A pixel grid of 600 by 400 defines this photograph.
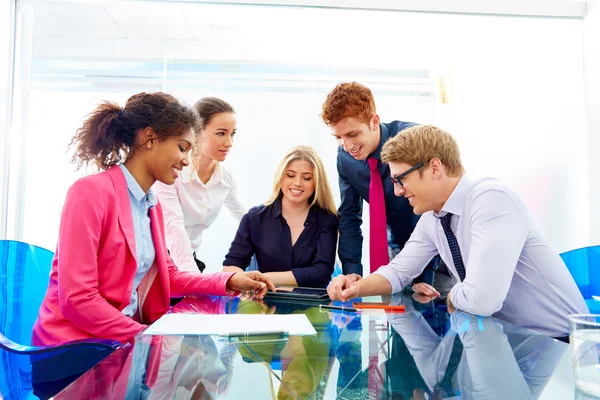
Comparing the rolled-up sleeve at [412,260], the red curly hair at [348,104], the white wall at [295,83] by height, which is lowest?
the rolled-up sleeve at [412,260]

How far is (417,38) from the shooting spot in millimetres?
3627

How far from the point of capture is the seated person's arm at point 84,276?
1.23 meters

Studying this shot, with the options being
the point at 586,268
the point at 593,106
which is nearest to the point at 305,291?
the point at 586,268

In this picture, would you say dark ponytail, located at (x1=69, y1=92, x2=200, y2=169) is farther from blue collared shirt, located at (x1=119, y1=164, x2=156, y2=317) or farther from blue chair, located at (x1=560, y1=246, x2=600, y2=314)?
blue chair, located at (x1=560, y1=246, x2=600, y2=314)

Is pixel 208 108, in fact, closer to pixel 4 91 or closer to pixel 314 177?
pixel 314 177

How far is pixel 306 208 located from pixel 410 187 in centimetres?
79

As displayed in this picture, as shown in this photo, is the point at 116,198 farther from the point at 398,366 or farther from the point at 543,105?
the point at 543,105

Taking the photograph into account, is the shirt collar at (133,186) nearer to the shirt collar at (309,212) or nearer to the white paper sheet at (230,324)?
the white paper sheet at (230,324)

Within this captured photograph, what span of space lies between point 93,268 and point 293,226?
1.25 meters

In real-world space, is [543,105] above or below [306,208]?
above

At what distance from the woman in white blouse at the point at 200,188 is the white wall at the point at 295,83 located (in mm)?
1030

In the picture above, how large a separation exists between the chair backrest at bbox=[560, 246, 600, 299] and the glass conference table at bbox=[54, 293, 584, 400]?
49.7 inches

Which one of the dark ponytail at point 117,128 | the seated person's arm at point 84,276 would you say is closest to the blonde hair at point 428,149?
the dark ponytail at point 117,128

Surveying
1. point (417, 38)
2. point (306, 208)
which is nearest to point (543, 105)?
point (417, 38)
